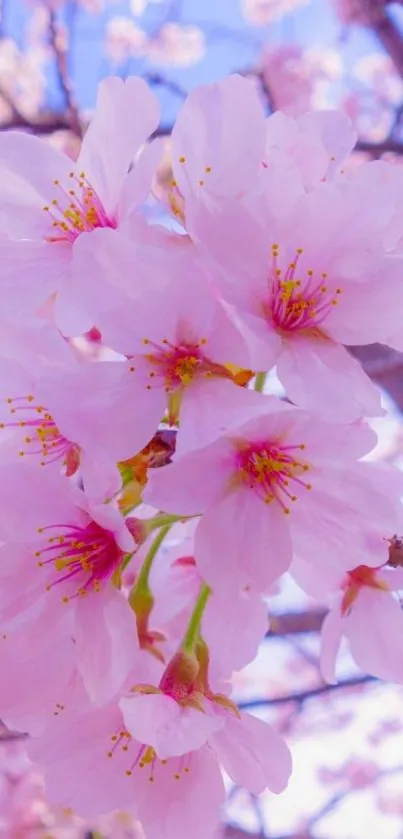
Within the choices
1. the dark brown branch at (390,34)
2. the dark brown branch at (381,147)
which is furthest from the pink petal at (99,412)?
the dark brown branch at (390,34)

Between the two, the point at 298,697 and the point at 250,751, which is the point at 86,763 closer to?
the point at 250,751

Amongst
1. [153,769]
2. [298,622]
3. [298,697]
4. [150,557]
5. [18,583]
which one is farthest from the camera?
[298,622]

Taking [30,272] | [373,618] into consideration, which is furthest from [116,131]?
[373,618]

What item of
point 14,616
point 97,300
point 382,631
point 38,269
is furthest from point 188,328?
point 382,631

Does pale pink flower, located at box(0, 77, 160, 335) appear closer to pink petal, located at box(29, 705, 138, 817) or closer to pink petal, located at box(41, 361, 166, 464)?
pink petal, located at box(41, 361, 166, 464)

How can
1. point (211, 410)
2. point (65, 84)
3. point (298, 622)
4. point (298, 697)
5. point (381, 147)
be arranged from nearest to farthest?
point (211, 410)
point (298, 697)
point (298, 622)
point (65, 84)
point (381, 147)

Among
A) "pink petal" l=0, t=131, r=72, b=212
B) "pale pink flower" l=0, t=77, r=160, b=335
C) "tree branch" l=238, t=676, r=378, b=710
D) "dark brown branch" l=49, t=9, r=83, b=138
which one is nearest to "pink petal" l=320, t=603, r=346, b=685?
"pale pink flower" l=0, t=77, r=160, b=335

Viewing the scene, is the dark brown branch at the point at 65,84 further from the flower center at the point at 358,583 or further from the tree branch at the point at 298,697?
the flower center at the point at 358,583

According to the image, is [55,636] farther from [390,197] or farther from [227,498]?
[390,197]
